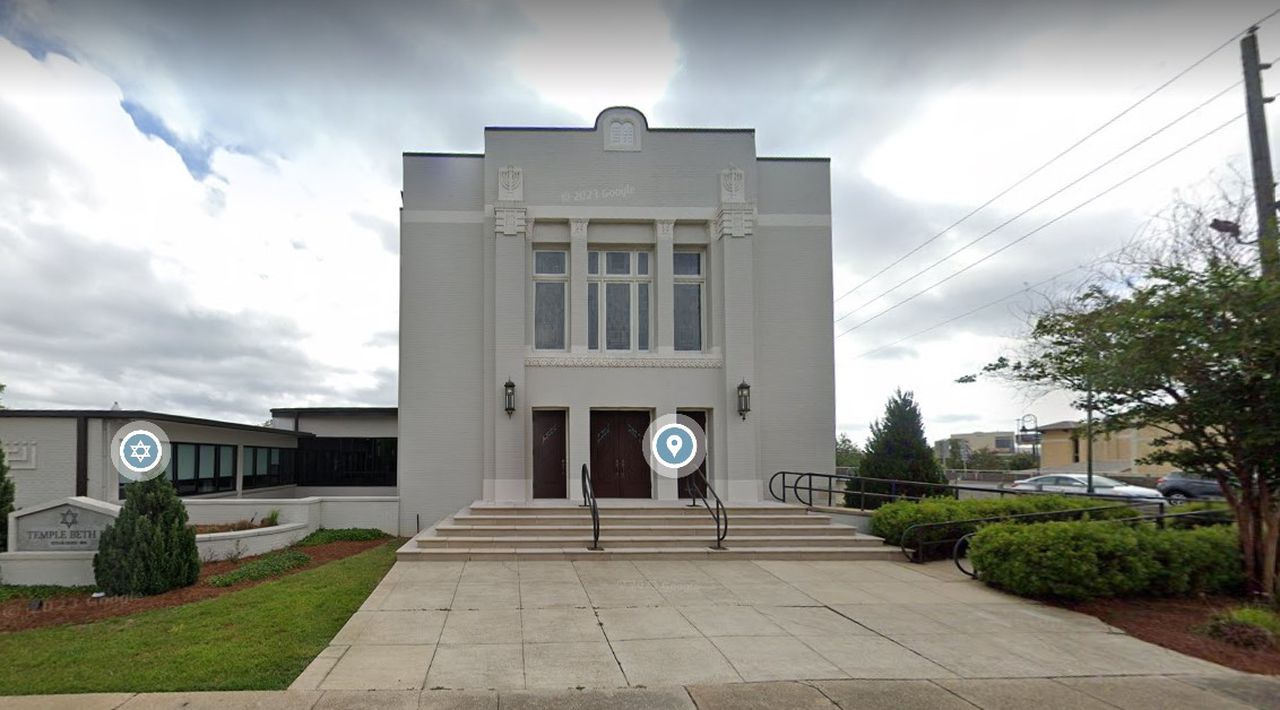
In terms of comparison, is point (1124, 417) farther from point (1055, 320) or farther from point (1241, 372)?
point (1055, 320)

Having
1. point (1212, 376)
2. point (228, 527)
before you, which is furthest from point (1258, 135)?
point (228, 527)

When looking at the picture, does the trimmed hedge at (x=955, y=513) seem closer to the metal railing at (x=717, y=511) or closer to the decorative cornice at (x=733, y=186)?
the metal railing at (x=717, y=511)

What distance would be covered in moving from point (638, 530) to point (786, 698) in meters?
7.61

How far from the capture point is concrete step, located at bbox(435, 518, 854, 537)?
13109 millimetres

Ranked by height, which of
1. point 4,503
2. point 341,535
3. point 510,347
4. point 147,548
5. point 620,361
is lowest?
point 341,535

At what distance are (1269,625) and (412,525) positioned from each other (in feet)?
48.1

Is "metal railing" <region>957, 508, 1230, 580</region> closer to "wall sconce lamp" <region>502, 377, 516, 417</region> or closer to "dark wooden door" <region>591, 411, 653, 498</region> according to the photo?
"dark wooden door" <region>591, 411, 653, 498</region>

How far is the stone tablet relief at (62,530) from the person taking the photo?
11812 millimetres

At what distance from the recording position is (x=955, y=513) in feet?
40.9

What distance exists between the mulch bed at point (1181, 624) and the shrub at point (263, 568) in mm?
11338

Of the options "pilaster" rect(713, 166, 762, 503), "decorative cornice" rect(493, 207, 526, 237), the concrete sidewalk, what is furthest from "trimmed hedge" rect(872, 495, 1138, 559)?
"decorative cornice" rect(493, 207, 526, 237)

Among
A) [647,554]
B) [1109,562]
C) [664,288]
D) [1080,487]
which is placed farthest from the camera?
[1080,487]

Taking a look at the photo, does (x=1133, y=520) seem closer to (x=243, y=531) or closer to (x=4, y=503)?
(x=243, y=531)

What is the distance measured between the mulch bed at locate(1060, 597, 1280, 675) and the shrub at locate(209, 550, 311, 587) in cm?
1134
